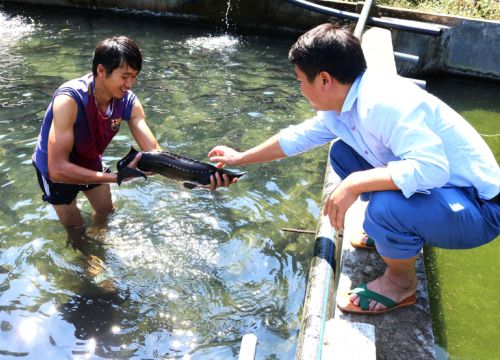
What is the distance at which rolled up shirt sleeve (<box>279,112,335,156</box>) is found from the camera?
3456 mm

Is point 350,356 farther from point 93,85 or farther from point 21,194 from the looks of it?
point 21,194

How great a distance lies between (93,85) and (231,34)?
759cm

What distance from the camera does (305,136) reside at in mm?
3531

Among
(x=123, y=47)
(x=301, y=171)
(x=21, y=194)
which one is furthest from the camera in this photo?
(x=301, y=171)

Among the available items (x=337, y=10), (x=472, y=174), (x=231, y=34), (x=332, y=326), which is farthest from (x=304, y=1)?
(x=332, y=326)

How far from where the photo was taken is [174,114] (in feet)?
23.8

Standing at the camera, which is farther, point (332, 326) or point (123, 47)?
point (123, 47)

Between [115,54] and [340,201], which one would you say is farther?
[115,54]

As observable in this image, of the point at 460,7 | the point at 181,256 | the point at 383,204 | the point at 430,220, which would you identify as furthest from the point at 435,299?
the point at 460,7

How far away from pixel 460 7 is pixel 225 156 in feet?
25.9

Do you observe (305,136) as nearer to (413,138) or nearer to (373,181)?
(373,181)

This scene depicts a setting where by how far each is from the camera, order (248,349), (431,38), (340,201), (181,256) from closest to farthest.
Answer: (248,349)
(340,201)
(181,256)
(431,38)

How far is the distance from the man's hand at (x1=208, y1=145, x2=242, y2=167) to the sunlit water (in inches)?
41.7

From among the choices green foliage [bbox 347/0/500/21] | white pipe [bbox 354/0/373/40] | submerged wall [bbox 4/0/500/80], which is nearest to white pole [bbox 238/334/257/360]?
white pipe [bbox 354/0/373/40]
